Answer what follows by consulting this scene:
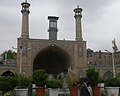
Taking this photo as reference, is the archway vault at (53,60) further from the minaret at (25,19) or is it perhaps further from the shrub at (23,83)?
the shrub at (23,83)

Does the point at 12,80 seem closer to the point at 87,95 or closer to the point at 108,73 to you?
the point at 87,95

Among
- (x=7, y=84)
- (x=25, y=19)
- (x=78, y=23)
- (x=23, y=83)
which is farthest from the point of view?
(x=78, y=23)

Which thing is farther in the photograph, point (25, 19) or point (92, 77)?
point (25, 19)

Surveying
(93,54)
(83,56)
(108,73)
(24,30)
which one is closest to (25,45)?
(24,30)

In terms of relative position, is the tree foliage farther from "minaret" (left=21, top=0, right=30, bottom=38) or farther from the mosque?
"minaret" (left=21, top=0, right=30, bottom=38)

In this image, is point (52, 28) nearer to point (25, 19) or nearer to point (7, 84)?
point (25, 19)

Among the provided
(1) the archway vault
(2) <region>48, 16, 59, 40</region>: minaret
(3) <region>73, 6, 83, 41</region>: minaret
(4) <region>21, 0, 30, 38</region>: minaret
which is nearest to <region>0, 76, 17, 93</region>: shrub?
(4) <region>21, 0, 30, 38</region>: minaret

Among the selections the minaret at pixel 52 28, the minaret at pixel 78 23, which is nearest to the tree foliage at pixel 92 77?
the minaret at pixel 78 23

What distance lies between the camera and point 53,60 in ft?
165

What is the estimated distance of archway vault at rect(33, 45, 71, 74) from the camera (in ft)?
143

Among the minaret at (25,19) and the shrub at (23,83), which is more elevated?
the minaret at (25,19)

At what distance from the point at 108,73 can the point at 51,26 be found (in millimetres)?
13168

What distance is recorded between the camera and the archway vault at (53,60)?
4347 cm

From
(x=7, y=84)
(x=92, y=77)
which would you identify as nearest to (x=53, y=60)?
(x=7, y=84)
